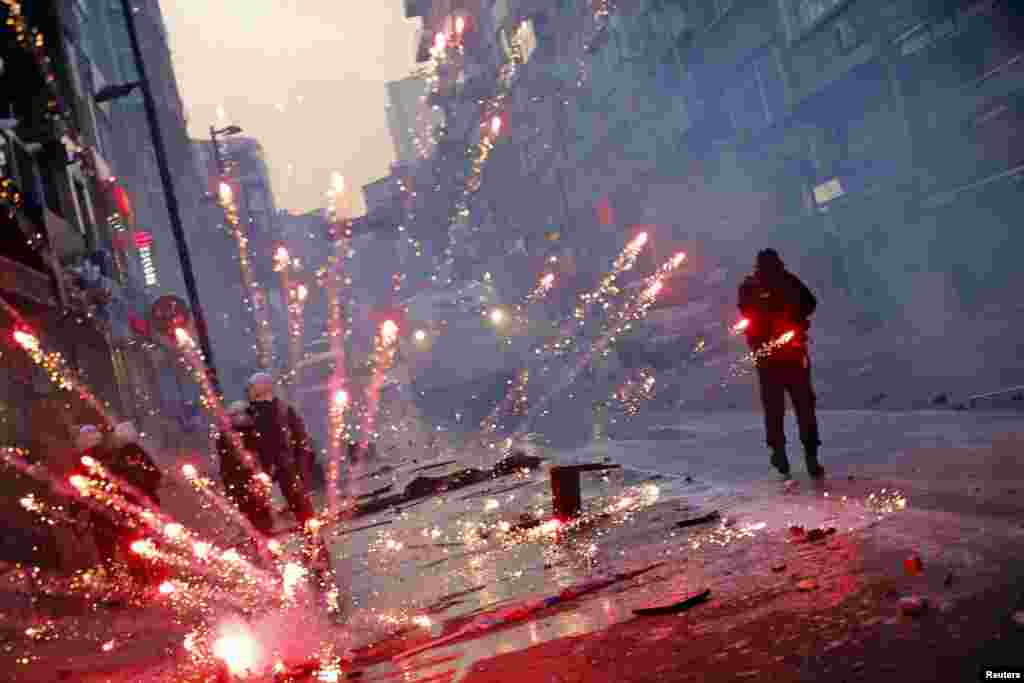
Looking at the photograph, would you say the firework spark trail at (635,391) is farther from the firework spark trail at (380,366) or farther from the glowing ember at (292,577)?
the firework spark trail at (380,366)

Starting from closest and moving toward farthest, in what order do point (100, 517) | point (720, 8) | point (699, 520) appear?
point (699, 520) < point (100, 517) < point (720, 8)

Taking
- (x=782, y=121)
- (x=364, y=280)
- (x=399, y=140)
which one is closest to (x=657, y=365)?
(x=782, y=121)

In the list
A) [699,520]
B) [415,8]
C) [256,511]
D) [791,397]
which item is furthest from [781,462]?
[415,8]

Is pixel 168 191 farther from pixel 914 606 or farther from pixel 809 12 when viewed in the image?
pixel 914 606

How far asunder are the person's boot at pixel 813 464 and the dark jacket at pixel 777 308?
828 mm

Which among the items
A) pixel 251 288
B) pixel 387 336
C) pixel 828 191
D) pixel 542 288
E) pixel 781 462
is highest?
pixel 251 288

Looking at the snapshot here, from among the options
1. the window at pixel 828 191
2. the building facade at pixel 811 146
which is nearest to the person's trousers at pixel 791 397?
the building facade at pixel 811 146

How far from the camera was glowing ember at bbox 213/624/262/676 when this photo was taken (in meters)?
5.91

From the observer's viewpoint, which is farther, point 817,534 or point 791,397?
point 791,397

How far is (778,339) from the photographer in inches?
344

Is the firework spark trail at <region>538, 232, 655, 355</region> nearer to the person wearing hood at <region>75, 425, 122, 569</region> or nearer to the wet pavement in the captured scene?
the person wearing hood at <region>75, 425, 122, 569</region>

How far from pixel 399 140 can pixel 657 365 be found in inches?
5352

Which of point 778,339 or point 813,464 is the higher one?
point 778,339

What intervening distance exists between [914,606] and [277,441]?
7.60m
